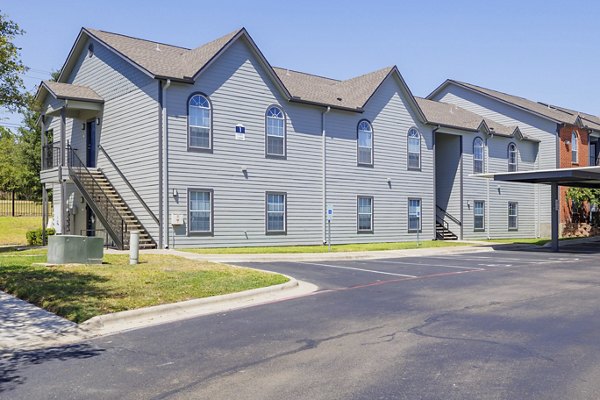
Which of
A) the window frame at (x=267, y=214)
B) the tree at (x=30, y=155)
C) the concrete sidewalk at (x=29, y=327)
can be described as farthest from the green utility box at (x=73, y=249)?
the tree at (x=30, y=155)

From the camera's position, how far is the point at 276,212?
26.0m

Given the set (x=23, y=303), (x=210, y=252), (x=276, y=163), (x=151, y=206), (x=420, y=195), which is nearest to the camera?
(x=23, y=303)

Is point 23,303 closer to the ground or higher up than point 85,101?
closer to the ground

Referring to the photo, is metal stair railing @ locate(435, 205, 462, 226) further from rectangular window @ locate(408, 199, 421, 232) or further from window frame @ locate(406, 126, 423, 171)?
window frame @ locate(406, 126, 423, 171)

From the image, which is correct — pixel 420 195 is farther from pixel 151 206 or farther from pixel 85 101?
pixel 85 101

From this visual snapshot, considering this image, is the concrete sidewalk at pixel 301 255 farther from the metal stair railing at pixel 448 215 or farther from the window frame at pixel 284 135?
the metal stair railing at pixel 448 215

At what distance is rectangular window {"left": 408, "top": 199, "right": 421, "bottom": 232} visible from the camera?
31.8 m

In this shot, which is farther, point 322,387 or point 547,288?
point 547,288

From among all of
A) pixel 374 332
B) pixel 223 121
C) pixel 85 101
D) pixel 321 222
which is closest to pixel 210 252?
pixel 223 121

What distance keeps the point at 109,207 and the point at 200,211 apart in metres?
3.89

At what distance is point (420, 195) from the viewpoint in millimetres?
32375

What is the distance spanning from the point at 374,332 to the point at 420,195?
81.2ft

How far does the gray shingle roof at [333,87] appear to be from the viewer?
28.1 metres

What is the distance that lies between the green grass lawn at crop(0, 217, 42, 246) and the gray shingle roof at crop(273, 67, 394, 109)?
1851 centimetres
